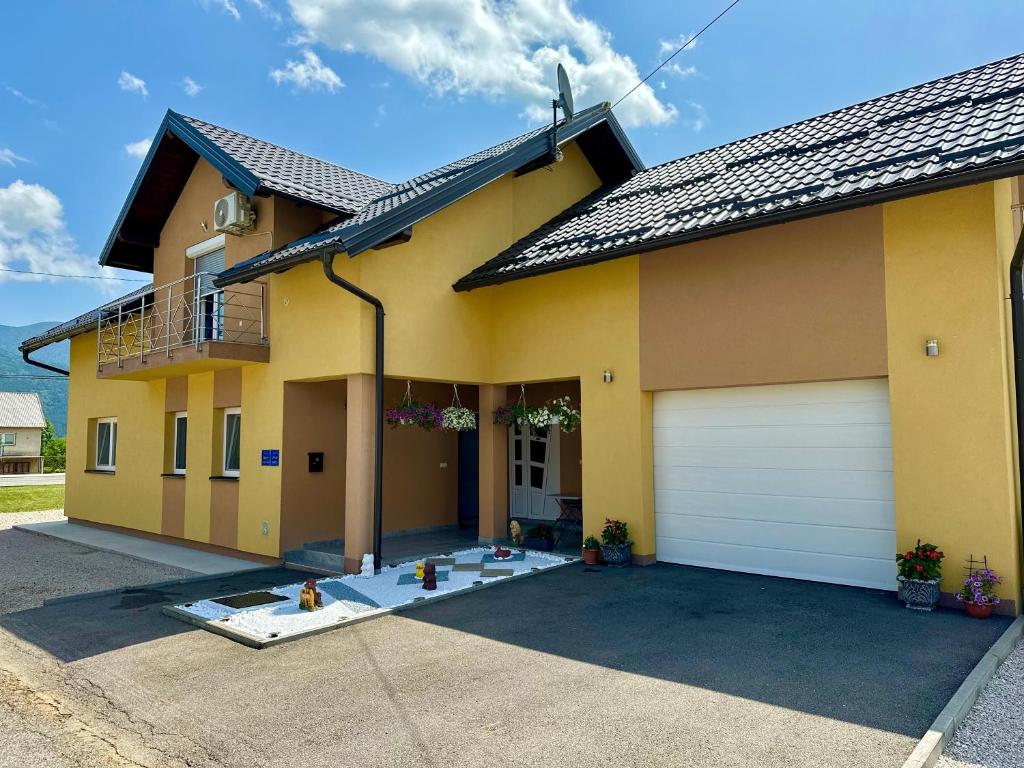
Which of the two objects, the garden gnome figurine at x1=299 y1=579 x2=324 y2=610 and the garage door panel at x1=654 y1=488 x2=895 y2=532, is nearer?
the garden gnome figurine at x1=299 y1=579 x2=324 y2=610

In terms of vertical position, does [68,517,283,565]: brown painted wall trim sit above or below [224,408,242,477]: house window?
below

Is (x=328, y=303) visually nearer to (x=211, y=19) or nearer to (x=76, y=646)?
(x=76, y=646)

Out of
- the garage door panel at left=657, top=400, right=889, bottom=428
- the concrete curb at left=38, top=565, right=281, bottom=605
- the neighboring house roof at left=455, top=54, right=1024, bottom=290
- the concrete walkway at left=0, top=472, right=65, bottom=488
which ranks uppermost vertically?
the neighboring house roof at left=455, top=54, right=1024, bottom=290

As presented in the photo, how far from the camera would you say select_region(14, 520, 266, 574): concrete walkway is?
10.1 m

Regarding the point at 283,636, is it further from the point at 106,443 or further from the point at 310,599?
the point at 106,443

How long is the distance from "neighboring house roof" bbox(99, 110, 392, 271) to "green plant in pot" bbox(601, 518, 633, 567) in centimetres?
597

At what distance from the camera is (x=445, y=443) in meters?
12.8

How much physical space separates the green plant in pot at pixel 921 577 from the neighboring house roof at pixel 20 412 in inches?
2214

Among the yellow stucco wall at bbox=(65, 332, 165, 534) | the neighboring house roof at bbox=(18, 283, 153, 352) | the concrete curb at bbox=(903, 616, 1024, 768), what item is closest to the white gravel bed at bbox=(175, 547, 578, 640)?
the concrete curb at bbox=(903, 616, 1024, 768)

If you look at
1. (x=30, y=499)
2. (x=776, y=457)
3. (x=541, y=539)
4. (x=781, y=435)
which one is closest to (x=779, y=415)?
(x=781, y=435)

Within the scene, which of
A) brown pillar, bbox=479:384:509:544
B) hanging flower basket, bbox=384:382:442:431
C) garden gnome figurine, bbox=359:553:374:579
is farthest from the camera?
brown pillar, bbox=479:384:509:544

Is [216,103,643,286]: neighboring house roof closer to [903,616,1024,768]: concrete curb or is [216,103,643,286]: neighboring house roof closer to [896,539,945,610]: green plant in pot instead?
[896,539,945,610]: green plant in pot

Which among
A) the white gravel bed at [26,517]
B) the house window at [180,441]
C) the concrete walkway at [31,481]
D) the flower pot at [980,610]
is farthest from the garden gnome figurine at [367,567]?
the concrete walkway at [31,481]

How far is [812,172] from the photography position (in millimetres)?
7938
